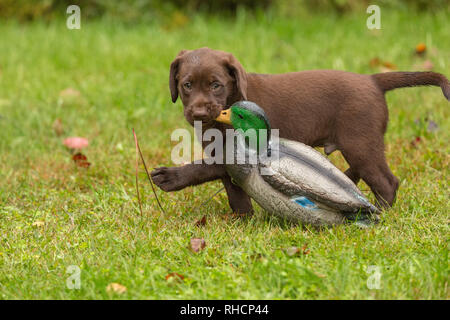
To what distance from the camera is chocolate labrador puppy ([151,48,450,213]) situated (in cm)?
341

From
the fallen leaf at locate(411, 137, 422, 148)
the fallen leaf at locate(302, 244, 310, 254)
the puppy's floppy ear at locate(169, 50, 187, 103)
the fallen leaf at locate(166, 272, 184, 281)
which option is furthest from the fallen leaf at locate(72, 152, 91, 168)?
the fallen leaf at locate(411, 137, 422, 148)

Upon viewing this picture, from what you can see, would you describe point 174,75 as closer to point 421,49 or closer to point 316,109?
point 316,109

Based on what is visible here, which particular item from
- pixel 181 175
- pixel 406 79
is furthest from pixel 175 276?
pixel 406 79

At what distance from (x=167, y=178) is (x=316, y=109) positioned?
934mm

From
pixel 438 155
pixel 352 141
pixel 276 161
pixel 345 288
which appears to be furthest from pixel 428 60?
pixel 345 288

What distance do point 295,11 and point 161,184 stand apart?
561cm

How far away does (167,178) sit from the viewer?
3414mm

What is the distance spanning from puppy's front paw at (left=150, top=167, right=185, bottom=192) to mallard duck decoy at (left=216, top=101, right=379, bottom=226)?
30 centimetres

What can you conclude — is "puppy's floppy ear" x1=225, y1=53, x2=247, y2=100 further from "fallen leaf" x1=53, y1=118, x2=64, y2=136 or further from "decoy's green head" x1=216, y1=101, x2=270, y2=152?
"fallen leaf" x1=53, y1=118, x2=64, y2=136

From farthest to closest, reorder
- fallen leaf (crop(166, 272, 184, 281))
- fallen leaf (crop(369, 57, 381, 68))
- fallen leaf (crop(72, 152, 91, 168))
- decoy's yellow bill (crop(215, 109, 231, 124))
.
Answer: fallen leaf (crop(369, 57, 381, 68))
fallen leaf (crop(72, 152, 91, 168))
decoy's yellow bill (crop(215, 109, 231, 124))
fallen leaf (crop(166, 272, 184, 281))

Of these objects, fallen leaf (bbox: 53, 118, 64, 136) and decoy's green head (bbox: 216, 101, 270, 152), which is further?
fallen leaf (bbox: 53, 118, 64, 136)

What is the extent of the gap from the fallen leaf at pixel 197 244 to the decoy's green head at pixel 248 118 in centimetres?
59
